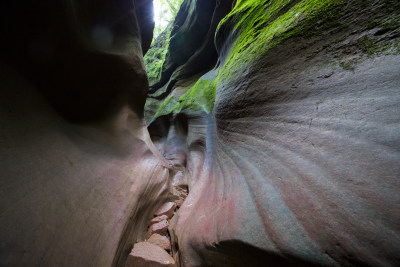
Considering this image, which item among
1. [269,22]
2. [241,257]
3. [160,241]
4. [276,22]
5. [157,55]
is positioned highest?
[157,55]

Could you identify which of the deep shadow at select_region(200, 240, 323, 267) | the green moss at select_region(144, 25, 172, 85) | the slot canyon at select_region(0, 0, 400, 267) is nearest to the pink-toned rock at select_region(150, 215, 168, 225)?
the slot canyon at select_region(0, 0, 400, 267)

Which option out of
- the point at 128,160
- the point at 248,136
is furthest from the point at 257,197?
the point at 128,160

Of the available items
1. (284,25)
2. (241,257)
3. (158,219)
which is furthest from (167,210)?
(284,25)

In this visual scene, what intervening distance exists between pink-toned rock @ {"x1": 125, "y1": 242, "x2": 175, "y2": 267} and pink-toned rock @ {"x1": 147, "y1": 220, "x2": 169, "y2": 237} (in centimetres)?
33

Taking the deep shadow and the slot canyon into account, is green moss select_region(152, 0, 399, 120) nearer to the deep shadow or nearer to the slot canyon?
the slot canyon

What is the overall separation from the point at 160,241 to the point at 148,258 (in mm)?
421

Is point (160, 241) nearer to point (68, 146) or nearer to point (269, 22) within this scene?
→ point (68, 146)

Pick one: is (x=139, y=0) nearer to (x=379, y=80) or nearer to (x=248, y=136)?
(x=248, y=136)

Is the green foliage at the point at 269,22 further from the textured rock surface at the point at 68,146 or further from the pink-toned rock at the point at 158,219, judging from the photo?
the pink-toned rock at the point at 158,219

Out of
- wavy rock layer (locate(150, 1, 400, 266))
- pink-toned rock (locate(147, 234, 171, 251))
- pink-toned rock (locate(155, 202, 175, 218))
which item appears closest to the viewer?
wavy rock layer (locate(150, 1, 400, 266))

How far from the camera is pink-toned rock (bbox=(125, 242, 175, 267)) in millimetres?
1339

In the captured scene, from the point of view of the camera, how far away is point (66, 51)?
73.9 inches

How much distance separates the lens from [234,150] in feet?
6.00

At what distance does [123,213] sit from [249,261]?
135 cm
